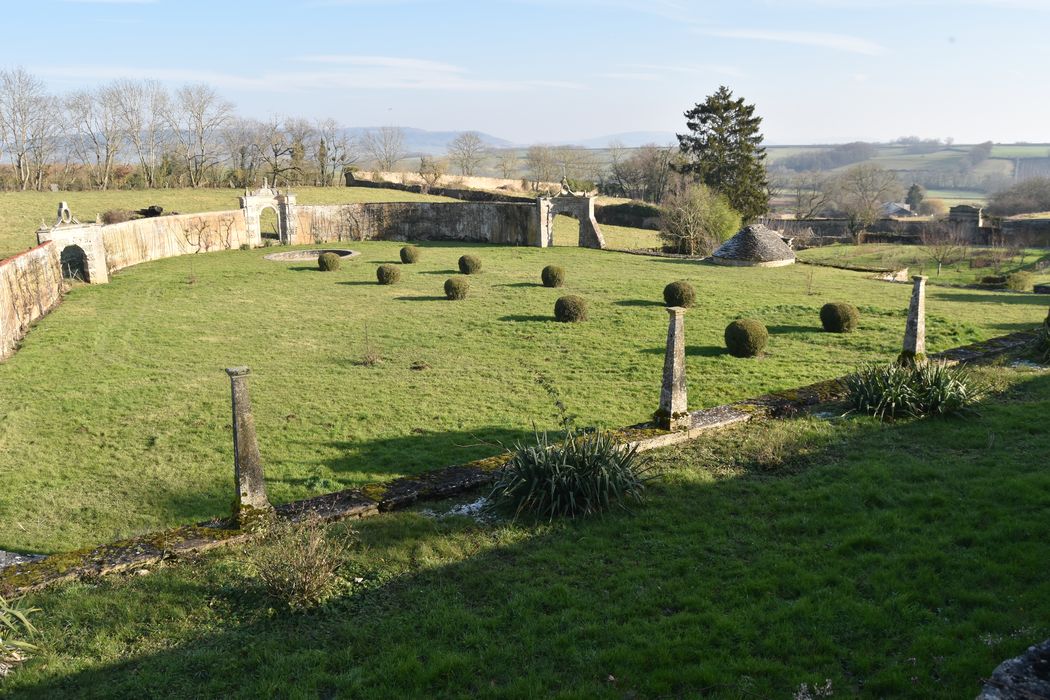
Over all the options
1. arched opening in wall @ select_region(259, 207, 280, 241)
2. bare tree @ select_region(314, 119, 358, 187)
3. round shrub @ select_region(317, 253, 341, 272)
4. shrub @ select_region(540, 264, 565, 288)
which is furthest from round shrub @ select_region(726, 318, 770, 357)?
bare tree @ select_region(314, 119, 358, 187)

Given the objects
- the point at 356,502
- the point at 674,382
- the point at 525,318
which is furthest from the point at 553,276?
the point at 356,502

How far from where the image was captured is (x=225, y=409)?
576 inches

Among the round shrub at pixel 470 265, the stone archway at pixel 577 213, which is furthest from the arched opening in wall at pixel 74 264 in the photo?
the stone archway at pixel 577 213

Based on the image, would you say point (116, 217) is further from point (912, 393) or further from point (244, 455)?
point (912, 393)

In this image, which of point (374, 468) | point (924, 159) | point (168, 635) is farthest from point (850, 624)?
point (924, 159)

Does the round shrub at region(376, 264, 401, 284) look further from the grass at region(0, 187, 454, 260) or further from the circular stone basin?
the grass at region(0, 187, 454, 260)

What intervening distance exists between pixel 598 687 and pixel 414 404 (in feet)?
32.7

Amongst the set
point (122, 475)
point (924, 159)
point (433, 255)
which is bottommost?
point (122, 475)

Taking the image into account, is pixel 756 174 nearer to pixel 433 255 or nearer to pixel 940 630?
pixel 433 255

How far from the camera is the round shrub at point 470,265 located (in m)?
32.1

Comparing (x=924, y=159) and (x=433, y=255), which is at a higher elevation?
(x=924, y=159)

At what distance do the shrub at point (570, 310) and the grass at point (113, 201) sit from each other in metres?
25.0

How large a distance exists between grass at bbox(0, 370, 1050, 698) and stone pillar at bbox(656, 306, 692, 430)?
1786 millimetres

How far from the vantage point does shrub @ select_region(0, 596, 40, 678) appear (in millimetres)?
5863
